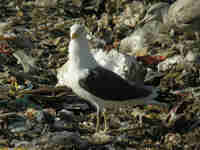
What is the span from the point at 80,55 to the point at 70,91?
1228 millimetres

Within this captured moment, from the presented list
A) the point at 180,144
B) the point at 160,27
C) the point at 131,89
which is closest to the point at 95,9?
the point at 160,27

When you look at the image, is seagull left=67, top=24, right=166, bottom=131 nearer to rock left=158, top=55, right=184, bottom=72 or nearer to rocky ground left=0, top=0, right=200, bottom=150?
rocky ground left=0, top=0, right=200, bottom=150

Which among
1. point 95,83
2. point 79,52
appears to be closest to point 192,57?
point 95,83

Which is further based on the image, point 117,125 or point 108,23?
point 108,23

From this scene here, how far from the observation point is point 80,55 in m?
6.16

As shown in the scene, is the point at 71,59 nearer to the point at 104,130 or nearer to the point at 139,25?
the point at 104,130

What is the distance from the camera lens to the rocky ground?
5863mm

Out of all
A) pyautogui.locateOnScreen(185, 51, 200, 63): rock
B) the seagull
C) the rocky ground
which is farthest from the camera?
pyautogui.locateOnScreen(185, 51, 200, 63): rock

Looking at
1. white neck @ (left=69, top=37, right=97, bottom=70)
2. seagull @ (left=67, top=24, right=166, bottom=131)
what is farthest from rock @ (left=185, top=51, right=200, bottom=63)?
white neck @ (left=69, top=37, right=97, bottom=70)

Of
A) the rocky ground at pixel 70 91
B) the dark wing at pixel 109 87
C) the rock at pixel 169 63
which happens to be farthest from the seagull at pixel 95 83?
the rock at pixel 169 63

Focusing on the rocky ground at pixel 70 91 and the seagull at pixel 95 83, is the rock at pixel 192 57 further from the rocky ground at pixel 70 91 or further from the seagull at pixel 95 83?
the seagull at pixel 95 83

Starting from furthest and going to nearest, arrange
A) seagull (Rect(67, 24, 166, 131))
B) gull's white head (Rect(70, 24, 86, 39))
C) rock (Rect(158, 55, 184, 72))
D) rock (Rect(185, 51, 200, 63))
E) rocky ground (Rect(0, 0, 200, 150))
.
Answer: rock (Rect(158, 55, 184, 72)) < rock (Rect(185, 51, 200, 63)) < gull's white head (Rect(70, 24, 86, 39)) < seagull (Rect(67, 24, 166, 131)) < rocky ground (Rect(0, 0, 200, 150))

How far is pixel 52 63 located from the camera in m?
8.72

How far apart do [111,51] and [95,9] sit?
123 inches
